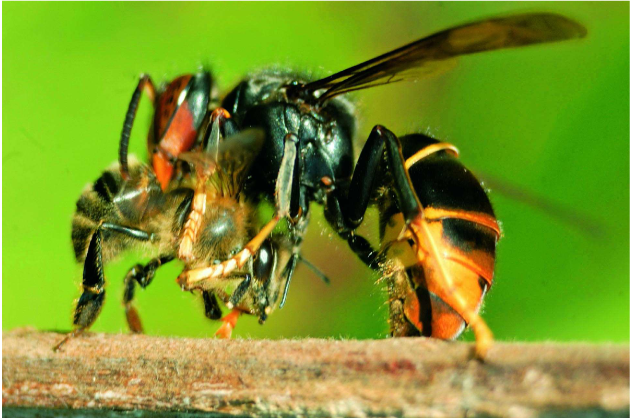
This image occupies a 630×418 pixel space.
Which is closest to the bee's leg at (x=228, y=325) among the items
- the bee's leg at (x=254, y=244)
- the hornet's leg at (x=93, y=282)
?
the bee's leg at (x=254, y=244)

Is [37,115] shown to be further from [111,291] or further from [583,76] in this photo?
[583,76]

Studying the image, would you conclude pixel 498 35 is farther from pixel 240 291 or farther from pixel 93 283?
pixel 93 283

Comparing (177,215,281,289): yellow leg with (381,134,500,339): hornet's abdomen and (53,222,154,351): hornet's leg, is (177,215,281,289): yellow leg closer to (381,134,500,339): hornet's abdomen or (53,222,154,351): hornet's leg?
(53,222,154,351): hornet's leg

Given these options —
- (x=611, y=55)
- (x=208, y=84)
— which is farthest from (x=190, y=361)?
(x=611, y=55)

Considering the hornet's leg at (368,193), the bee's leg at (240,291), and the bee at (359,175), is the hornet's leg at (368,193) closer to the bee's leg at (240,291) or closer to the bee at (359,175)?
the bee at (359,175)

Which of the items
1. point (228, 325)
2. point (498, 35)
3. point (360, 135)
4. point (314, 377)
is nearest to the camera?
point (314, 377)

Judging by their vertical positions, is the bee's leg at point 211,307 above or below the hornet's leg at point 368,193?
below

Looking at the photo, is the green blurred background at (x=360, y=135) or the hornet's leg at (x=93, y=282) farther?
the green blurred background at (x=360, y=135)

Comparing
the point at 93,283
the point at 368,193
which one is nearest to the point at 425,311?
the point at 368,193
